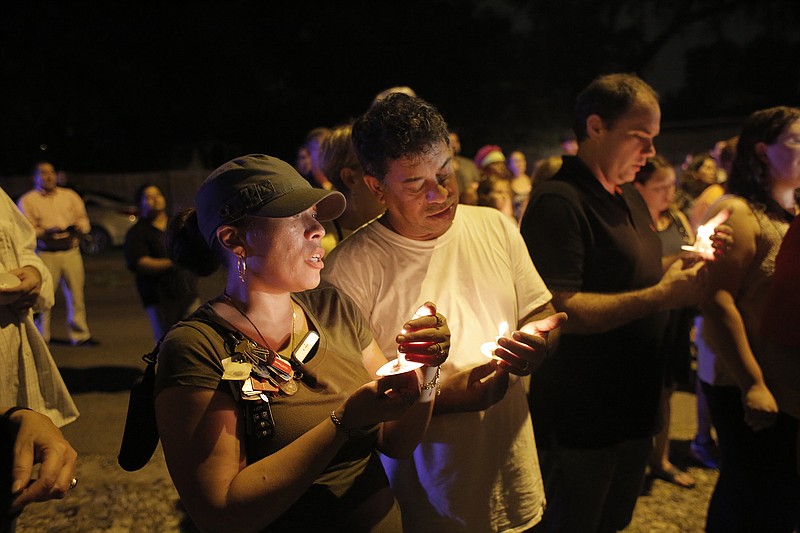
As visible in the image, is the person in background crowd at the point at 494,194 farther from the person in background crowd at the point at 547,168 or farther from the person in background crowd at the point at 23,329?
the person in background crowd at the point at 23,329

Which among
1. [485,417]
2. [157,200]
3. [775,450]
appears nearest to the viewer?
[485,417]

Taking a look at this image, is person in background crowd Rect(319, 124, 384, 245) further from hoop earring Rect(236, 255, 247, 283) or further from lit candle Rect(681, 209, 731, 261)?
lit candle Rect(681, 209, 731, 261)

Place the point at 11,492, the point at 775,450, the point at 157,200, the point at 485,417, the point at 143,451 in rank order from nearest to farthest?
the point at 11,492, the point at 143,451, the point at 485,417, the point at 775,450, the point at 157,200

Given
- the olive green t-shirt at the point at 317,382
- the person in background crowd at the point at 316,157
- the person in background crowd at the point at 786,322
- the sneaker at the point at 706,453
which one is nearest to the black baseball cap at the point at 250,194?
the olive green t-shirt at the point at 317,382

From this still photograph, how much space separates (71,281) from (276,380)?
7517mm

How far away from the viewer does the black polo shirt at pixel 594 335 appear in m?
2.86

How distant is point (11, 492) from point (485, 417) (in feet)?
5.02

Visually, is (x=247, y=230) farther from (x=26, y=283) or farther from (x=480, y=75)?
(x=480, y=75)

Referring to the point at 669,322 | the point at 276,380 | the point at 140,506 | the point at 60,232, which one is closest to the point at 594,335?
the point at 276,380

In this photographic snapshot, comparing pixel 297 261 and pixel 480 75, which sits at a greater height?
pixel 480 75

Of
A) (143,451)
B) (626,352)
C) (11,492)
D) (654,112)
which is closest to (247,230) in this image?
(143,451)

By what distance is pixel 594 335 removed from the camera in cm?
295

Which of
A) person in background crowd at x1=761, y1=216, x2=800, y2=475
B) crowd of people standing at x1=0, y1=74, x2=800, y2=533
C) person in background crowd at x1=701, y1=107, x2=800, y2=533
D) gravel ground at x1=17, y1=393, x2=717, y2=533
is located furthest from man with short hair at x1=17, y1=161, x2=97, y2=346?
person in background crowd at x1=761, y1=216, x2=800, y2=475

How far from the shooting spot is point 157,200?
614cm
